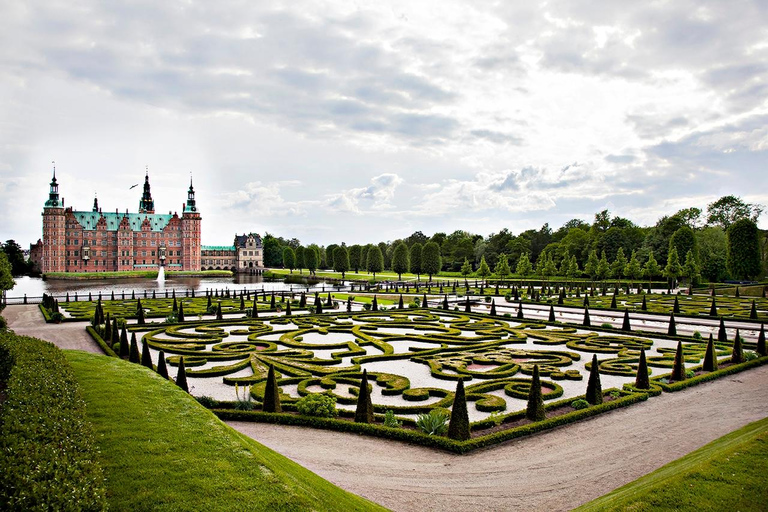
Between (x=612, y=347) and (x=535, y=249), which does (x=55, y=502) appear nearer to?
(x=612, y=347)

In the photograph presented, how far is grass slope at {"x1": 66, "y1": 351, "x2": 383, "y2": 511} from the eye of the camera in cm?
490

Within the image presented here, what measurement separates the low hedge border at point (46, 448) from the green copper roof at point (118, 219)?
109660 millimetres

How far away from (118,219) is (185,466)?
4516 inches

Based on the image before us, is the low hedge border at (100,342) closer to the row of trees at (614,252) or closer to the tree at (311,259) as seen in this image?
the row of trees at (614,252)

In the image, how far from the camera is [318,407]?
10266mm

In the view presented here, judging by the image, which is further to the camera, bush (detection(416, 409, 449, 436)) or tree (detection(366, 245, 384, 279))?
tree (detection(366, 245, 384, 279))

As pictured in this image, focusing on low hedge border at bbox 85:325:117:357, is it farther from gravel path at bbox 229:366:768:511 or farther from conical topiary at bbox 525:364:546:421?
conical topiary at bbox 525:364:546:421

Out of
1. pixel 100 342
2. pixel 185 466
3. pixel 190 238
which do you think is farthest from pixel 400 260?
pixel 190 238

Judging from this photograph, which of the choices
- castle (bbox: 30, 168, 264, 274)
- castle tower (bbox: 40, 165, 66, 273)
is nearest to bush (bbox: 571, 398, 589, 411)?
castle (bbox: 30, 168, 264, 274)

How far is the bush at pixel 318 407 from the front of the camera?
1020cm

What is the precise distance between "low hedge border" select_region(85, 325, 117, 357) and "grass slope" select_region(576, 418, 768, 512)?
51.3 ft

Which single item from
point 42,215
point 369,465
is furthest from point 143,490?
point 42,215

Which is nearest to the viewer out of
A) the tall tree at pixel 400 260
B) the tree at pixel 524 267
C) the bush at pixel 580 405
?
the bush at pixel 580 405

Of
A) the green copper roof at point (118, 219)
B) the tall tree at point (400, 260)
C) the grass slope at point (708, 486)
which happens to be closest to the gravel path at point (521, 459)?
the grass slope at point (708, 486)
